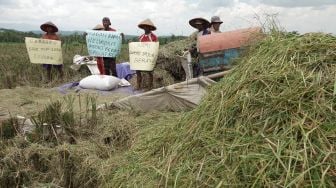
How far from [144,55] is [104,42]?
3.52 ft

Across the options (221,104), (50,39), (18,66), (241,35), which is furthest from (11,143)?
(18,66)

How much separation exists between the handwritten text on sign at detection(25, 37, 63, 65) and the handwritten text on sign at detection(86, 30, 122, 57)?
3.93 ft

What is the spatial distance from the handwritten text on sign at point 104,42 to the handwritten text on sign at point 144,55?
2.18 ft

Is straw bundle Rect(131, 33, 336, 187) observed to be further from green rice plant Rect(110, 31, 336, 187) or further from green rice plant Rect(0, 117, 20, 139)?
green rice plant Rect(0, 117, 20, 139)

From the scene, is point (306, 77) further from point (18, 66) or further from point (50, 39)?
point (18, 66)

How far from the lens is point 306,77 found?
3020mm

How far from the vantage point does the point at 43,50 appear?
363 inches

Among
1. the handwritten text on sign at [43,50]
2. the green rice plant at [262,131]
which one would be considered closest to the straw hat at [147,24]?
the handwritten text on sign at [43,50]

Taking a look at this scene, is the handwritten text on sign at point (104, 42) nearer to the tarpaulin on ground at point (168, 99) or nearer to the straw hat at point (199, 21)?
the straw hat at point (199, 21)

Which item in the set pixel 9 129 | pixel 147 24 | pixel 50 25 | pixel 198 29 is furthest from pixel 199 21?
pixel 9 129

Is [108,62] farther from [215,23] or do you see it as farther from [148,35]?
[215,23]

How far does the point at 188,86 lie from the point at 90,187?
242 cm

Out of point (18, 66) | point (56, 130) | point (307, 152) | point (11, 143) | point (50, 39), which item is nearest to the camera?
point (307, 152)

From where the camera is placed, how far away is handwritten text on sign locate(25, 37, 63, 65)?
362 inches
